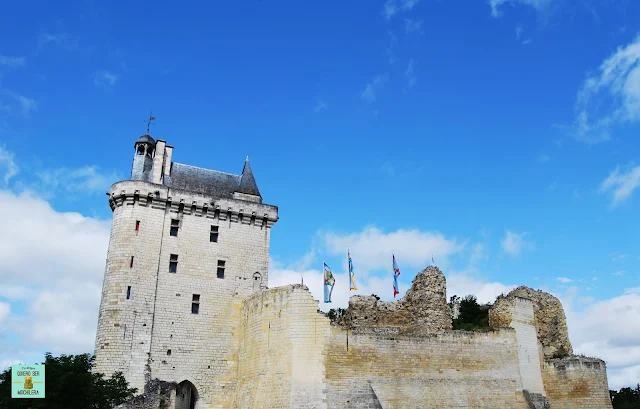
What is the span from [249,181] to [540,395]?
1617 centimetres

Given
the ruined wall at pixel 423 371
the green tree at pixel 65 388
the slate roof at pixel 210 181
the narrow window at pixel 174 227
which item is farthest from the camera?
the slate roof at pixel 210 181

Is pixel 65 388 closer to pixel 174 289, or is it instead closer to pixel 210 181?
pixel 174 289

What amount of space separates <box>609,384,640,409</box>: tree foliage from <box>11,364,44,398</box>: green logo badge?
41407 millimetres

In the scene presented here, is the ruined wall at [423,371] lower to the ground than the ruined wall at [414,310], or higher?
lower

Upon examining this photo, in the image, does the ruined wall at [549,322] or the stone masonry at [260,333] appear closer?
the stone masonry at [260,333]

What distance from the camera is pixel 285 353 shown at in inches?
834

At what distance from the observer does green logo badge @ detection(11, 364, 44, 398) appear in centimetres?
1706

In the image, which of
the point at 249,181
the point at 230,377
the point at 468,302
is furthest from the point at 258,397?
the point at 468,302

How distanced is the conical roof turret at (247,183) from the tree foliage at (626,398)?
1316 inches

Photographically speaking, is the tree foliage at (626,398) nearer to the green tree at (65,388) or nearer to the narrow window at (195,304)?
the narrow window at (195,304)

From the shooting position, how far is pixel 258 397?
71.1 feet

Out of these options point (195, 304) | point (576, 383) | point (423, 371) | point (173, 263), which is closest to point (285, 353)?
point (423, 371)

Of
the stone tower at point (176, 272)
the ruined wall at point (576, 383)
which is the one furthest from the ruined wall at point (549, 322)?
the stone tower at point (176, 272)

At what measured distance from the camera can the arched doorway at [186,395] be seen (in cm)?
2409
